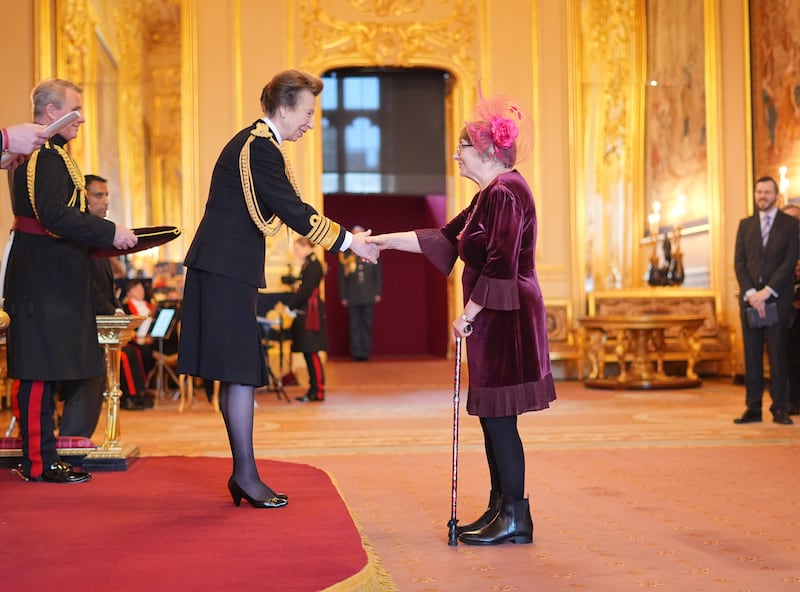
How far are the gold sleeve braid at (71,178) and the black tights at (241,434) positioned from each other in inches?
40.7

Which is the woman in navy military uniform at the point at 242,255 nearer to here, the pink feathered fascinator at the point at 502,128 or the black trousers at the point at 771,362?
the pink feathered fascinator at the point at 502,128

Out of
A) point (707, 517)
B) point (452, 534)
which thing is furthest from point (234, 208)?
point (707, 517)

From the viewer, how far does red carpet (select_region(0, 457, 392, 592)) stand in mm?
2471

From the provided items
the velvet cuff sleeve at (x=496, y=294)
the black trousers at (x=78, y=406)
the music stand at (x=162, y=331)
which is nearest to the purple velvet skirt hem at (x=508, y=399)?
the velvet cuff sleeve at (x=496, y=294)

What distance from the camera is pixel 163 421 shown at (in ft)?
23.4

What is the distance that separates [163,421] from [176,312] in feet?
5.34

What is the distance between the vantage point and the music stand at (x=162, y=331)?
7.96m

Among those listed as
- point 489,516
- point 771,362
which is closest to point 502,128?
point 489,516

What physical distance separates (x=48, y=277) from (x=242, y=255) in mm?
972

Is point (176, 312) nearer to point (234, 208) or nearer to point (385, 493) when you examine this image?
point (385, 493)

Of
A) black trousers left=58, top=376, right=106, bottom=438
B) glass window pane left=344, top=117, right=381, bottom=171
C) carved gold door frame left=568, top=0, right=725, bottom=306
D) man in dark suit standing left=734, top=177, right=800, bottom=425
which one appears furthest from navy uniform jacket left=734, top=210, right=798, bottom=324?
glass window pane left=344, top=117, right=381, bottom=171

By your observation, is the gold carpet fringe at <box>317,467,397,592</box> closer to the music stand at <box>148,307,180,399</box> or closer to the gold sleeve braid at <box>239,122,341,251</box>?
the gold sleeve braid at <box>239,122,341,251</box>

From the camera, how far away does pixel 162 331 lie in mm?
7934

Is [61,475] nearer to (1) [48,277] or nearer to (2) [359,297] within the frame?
(1) [48,277]
